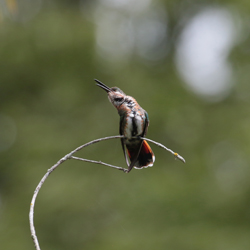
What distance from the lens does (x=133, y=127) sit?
3.51 m

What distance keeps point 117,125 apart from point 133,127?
6.44 meters

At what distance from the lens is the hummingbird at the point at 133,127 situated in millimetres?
3518

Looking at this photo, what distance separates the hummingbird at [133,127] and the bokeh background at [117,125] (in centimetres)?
427

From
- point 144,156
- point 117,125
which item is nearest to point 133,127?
point 144,156

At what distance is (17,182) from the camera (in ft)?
34.1

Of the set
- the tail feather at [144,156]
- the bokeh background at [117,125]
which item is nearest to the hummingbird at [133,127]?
the tail feather at [144,156]

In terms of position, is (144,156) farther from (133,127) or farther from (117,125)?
(117,125)

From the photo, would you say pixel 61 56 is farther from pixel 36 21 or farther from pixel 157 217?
pixel 157 217

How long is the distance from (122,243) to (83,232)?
4.91 ft

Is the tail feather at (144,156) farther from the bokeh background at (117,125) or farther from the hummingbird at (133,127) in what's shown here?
the bokeh background at (117,125)

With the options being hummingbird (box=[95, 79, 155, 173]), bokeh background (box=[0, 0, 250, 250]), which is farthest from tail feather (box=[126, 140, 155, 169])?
bokeh background (box=[0, 0, 250, 250])

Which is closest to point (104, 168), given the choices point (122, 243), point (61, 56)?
point (122, 243)

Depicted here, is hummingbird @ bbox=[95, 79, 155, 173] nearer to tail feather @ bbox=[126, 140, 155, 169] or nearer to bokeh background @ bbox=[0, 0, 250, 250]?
tail feather @ bbox=[126, 140, 155, 169]

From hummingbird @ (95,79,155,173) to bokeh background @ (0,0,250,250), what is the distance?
4266 millimetres
